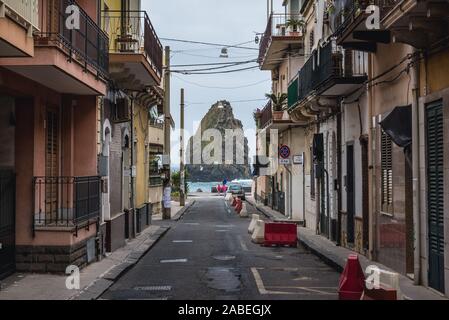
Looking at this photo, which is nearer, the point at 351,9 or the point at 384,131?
the point at 384,131

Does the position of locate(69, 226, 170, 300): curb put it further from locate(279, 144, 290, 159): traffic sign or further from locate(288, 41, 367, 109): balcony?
locate(279, 144, 290, 159): traffic sign

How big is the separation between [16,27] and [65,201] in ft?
19.7

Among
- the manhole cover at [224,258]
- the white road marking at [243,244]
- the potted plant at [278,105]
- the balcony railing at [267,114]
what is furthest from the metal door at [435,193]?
the balcony railing at [267,114]

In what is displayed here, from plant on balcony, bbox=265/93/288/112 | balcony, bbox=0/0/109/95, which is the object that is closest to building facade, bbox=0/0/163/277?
balcony, bbox=0/0/109/95

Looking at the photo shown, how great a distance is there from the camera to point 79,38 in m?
12.8

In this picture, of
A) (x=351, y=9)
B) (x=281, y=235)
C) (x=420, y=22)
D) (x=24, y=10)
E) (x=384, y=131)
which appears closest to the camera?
(x=24, y=10)

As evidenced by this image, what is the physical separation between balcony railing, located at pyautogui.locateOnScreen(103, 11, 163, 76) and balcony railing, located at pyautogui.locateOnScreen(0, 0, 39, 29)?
689 centimetres

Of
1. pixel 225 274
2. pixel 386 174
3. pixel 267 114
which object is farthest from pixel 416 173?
pixel 267 114

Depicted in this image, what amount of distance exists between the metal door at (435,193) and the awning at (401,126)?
0.73 m

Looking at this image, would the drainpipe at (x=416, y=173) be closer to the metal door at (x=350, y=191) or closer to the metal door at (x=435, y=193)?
the metal door at (x=435, y=193)

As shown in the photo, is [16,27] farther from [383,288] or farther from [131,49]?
[131,49]

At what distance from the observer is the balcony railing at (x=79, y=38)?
11.5 metres

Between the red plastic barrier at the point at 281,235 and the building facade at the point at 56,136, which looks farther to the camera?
the red plastic barrier at the point at 281,235

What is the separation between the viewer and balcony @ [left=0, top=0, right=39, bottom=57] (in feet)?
28.3
